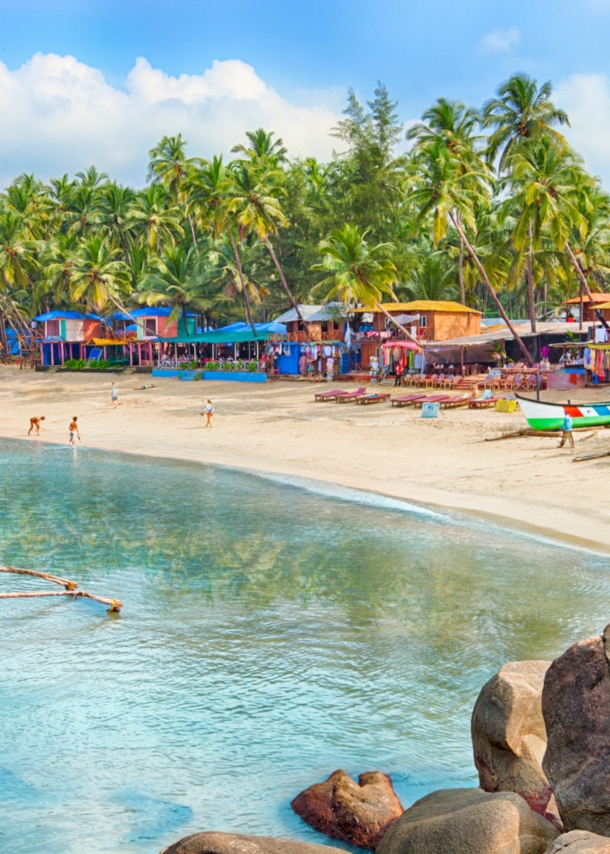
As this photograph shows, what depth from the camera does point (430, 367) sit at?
41.8 m

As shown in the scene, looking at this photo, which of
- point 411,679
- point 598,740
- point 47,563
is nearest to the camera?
point 598,740

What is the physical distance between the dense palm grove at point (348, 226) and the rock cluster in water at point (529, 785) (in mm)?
32731

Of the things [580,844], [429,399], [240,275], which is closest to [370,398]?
[429,399]

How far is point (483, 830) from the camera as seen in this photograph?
5.33 m

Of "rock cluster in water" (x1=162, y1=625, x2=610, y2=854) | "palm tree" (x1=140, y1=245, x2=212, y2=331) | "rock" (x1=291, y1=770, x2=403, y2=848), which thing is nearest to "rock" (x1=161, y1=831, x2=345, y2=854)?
"rock cluster in water" (x1=162, y1=625, x2=610, y2=854)

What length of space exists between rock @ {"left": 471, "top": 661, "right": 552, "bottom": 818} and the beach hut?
5972 centimetres

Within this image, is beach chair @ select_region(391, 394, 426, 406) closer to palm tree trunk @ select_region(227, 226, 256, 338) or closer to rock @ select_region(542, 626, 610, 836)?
palm tree trunk @ select_region(227, 226, 256, 338)

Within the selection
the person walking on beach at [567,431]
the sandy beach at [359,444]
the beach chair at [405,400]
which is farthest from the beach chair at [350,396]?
the person walking on beach at [567,431]

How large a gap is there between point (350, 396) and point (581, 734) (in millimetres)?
31915

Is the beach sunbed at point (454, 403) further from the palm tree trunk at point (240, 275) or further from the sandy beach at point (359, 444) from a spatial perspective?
the palm tree trunk at point (240, 275)

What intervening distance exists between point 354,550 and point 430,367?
25407mm

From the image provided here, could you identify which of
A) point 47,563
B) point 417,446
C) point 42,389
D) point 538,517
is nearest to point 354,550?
point 538,517

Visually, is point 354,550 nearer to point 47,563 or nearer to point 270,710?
point 47,563

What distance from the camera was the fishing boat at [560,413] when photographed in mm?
26297
